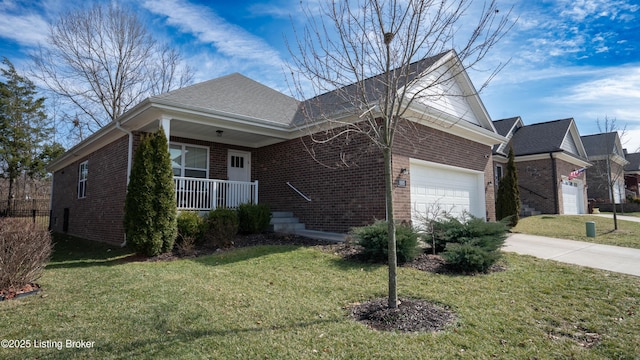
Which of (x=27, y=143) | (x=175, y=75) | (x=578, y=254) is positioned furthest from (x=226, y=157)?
(x=27, y=143)

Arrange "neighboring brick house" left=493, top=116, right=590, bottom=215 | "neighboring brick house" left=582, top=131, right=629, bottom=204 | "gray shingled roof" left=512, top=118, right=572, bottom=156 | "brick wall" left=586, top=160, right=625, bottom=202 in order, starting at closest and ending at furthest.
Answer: "neighboring brick house" left=493, top=116, right=590, bottom=215
"gray shingled roof" left=512, top=118, right=572, bottom=156
"neighboring brick house" left=582, top=131, right=629, bottom=204
"brick wall" left=586, top=160, right=625, bottom=202

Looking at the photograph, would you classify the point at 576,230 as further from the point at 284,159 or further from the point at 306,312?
the point at 306,312

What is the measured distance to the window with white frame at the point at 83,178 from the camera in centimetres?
1338

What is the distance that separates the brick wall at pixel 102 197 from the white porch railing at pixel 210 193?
68.4 inches

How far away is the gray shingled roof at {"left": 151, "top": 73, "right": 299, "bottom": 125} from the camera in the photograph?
31.5 ft

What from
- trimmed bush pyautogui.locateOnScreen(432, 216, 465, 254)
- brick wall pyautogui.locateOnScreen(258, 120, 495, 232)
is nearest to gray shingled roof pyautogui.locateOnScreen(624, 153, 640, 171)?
brick wall pyautogui.locateOnScreen(258, 120, 495, 232)

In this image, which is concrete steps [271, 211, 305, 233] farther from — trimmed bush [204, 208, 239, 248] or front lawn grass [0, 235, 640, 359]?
front lawn grass [0, 235, 640, 359]

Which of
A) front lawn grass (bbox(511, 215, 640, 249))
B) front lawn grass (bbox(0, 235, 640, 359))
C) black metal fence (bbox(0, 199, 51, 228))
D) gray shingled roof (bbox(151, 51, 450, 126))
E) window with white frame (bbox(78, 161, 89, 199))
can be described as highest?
gray shingled roof (bbox(151, 51, 450, 126))

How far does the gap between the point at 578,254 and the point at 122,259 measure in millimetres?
10828

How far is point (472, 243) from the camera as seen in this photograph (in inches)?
248

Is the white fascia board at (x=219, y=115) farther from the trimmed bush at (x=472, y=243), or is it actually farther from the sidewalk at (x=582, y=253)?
the sidewalk at (x=582, y=253)

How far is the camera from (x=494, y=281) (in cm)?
550

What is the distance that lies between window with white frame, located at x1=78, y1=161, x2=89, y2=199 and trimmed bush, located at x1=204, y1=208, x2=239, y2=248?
7.87 metres

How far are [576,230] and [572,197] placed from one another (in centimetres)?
971
